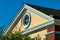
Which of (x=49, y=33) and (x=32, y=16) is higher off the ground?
(x=32, y=16)

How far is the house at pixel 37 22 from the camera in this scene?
90.0ft

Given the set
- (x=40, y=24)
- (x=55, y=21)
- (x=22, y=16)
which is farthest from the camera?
(x=22, y=16)

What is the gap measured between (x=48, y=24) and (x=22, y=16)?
5815 millimetres

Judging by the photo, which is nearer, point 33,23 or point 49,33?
point 49,33

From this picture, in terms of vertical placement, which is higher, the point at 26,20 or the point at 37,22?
the point at 26,20

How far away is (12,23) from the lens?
34719mm

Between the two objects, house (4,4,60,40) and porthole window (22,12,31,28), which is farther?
porthole window (22,12,31,28)

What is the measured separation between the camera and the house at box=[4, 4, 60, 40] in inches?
1080

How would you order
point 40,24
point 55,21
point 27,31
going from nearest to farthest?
point 55,21 < point 40,24 < point 27,31

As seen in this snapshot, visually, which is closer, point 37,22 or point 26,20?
point 37,22

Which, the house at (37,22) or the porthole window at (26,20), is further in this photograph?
the porthole window at (26,20)

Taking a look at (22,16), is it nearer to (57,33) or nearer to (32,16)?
(32,16)

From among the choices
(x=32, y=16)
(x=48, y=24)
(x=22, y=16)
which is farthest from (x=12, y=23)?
(x=48, y=24)

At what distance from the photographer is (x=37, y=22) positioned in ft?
98.7
